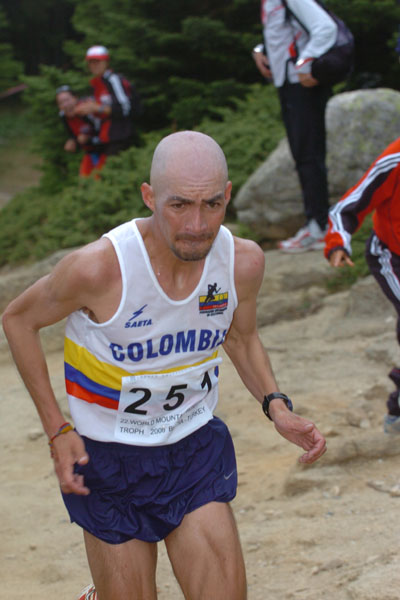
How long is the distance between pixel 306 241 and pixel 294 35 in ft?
6.10

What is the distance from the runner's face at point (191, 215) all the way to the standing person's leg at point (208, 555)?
893 millimetres

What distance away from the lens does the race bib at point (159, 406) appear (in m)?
2.83

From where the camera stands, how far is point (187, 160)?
2.63 m

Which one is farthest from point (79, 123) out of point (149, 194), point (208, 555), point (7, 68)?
point (7, 68)

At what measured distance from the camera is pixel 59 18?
26.3 metres

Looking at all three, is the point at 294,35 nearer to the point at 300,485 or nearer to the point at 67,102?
the point at 300,485

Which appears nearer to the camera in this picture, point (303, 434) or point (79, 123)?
point (303, 434)

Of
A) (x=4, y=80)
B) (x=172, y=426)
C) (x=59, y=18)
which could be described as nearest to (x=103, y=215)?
(x=172, y=426)

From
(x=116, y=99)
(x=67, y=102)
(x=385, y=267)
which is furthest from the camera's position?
(x=67, y=102)

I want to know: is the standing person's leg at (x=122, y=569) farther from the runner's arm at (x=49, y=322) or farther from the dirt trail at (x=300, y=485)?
the dirt trail at (x=300, y=485)

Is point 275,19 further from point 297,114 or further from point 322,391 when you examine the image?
point 322,391

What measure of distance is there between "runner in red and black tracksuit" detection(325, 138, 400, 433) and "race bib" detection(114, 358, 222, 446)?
1.40 meters

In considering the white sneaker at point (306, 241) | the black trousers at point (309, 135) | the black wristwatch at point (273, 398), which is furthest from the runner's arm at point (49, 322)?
the white sneaker at point (306, 241)

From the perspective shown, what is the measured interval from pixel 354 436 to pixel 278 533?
113 centimetres
